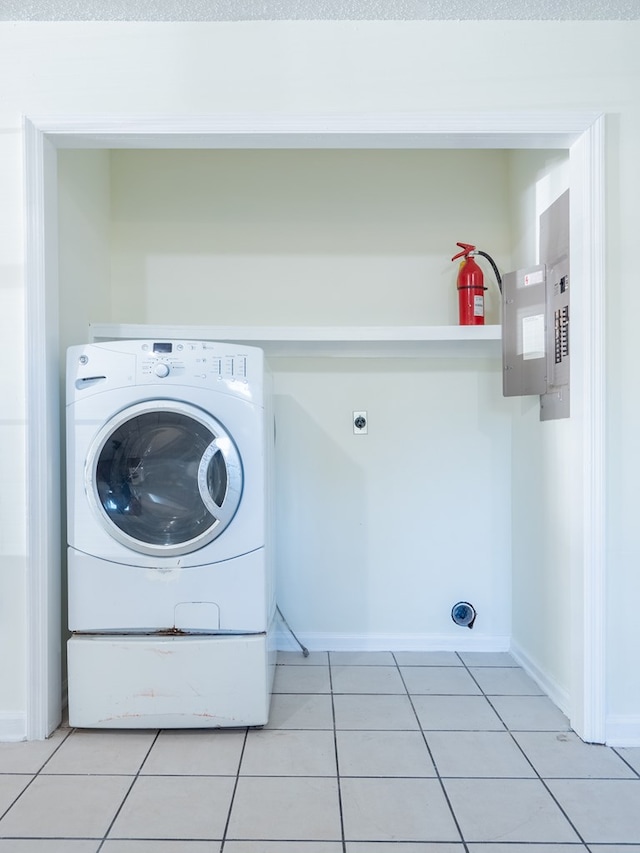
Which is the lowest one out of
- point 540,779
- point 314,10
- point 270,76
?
point 540,779

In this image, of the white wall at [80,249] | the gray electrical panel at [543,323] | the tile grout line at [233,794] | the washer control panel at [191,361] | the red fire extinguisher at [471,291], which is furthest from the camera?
the red fire extinguisher at [471,291]

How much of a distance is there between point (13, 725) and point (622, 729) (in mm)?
1969

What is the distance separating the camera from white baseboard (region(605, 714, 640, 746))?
197 centimetres

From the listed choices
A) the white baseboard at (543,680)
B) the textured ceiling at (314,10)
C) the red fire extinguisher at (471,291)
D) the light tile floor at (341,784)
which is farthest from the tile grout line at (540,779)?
the textured ceiling at (314,10)

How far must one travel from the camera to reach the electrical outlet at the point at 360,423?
9.37 ft

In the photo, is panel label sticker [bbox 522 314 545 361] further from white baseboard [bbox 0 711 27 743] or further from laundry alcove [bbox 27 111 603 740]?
white baseboard [bbox 0 711 27 743]

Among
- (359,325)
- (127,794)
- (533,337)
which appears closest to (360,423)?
(359,325)

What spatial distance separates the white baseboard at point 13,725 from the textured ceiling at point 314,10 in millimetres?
2268

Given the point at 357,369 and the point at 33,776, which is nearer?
the point at 33,776

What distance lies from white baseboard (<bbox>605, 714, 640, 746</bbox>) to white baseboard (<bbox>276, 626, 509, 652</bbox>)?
0.86 m

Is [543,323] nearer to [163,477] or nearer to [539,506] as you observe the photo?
[539,506]

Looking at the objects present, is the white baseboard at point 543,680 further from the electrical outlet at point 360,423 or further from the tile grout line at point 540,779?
the electrical outlet at point 360,423

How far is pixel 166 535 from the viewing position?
2059 mm

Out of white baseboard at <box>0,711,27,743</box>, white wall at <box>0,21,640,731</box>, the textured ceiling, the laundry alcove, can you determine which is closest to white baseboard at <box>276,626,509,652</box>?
the laundry alcove
